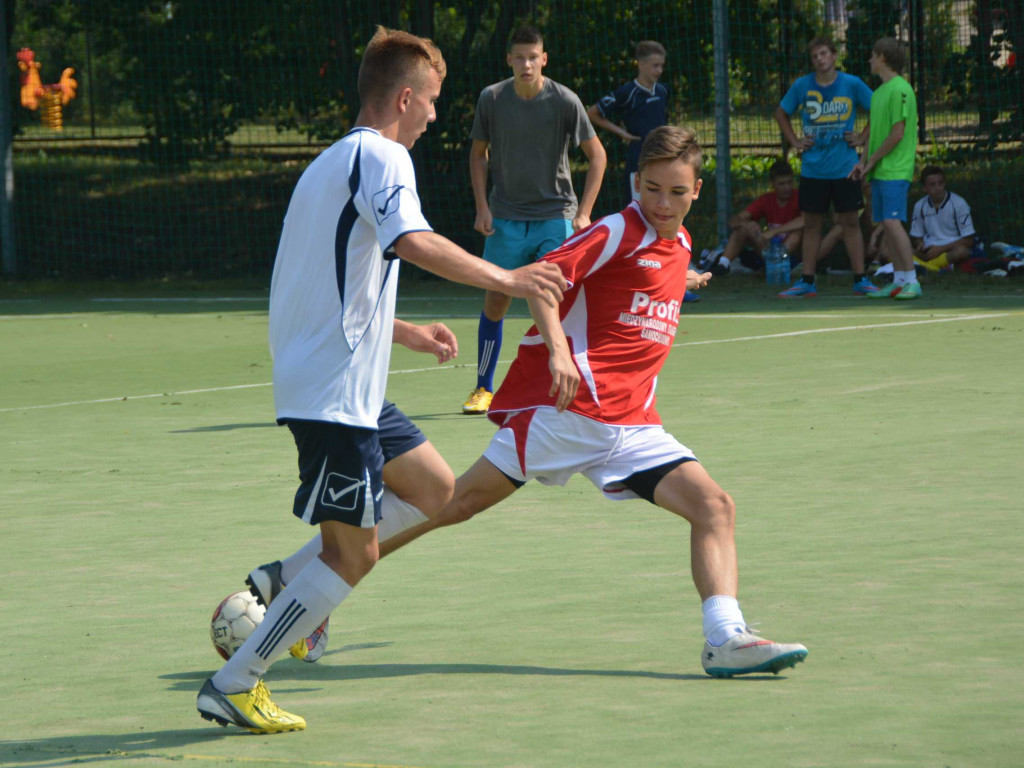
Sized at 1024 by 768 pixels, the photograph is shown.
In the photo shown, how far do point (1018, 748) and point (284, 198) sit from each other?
20920 millimetres

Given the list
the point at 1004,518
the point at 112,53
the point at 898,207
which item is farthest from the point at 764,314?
the point at 112,53

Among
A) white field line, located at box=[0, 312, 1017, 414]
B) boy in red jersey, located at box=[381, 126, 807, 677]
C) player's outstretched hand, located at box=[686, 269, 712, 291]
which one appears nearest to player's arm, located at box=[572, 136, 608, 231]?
A: white field line, located at box=[0, 312, 1017, 414]

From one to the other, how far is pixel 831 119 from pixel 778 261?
2.09 m

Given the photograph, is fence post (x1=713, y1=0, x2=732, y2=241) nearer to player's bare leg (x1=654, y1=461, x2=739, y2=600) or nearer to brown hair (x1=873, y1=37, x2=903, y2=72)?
brown hair (x1=873, y1=37, x2=903, y2=72)

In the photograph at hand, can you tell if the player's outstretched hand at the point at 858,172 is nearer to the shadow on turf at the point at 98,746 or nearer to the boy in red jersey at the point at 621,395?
the boy in red jersey at the point at 621,395

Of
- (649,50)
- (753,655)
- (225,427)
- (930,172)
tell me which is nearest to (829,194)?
(930,172)

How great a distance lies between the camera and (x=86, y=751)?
3852 millimetres

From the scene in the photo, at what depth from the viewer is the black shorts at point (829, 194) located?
15.8 meters

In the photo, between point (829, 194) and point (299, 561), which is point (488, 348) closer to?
point (299, 561)

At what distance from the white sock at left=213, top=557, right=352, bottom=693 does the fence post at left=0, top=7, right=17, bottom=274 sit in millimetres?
18773

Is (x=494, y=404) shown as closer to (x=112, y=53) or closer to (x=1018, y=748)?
(x=1018, y=748)

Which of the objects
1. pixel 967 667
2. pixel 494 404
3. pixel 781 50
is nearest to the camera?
pixel 967 667

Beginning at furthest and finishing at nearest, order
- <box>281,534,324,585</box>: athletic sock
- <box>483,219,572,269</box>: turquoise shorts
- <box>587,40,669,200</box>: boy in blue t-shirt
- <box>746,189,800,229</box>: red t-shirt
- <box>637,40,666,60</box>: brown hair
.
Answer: <box>746,189,800,229</box>: red t-shirt
<box>587,40,669,200</box>: boy in blue t-shirt
<box>637,40,666,60</box>: brown hair
<box>483,219,572,269</box>: turquoise shorts
<box>281,534,324,585</box>: athletic sock

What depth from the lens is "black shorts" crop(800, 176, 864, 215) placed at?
52.0ft
